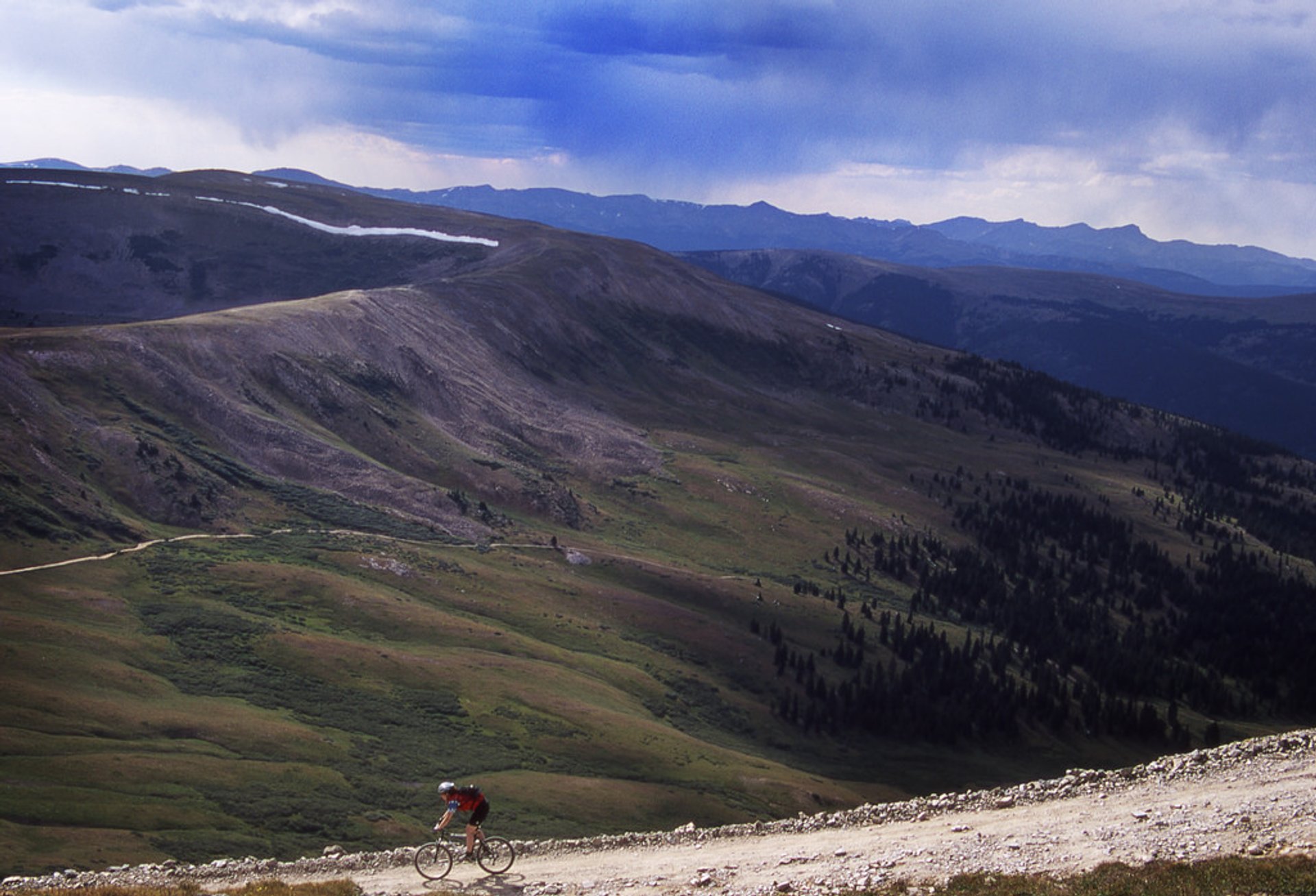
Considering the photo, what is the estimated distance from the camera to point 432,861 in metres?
28.4

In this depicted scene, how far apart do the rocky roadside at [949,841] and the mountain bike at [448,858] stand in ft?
2.66

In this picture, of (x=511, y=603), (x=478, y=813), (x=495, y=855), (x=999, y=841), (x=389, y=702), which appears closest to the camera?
(x=478, y=813)

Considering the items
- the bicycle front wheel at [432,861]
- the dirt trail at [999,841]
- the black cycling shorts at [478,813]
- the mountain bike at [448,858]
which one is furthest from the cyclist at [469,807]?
the dirt trail at [999,841]

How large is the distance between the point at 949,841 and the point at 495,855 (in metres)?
13.5

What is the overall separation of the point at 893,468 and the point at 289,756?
5629 inches

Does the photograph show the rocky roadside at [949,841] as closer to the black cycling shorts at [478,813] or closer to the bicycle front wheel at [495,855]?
the bicycle front wheel at [495,855]

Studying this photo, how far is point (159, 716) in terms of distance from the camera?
1965 inches

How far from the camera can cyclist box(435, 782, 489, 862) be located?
26.9m

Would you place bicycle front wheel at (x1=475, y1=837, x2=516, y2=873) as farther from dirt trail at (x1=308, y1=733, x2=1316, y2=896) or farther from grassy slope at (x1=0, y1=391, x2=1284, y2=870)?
grassy slope at (x1=0, y1=391, x2=1284, y2=870)

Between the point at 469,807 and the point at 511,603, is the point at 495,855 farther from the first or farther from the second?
the point at 511,603

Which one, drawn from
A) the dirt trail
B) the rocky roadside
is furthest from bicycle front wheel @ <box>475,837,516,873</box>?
the rocky roadside

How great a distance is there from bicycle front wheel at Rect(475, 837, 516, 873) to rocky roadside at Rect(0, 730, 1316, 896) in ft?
2.19

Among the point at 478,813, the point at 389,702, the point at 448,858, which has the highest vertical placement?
the point at 478,813

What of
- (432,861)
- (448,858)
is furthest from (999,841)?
(432,861)
